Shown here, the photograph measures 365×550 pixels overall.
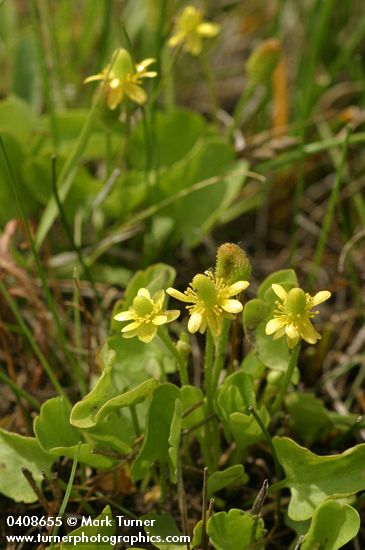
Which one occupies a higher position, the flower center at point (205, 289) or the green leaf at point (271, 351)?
the flower center at point (205, 289)

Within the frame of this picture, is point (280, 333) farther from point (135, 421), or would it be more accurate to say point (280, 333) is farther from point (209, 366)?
point (135, 421)

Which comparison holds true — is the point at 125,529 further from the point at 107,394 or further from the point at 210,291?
the point at 210,291

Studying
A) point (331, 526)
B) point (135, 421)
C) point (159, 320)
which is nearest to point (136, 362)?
point (135, 421)

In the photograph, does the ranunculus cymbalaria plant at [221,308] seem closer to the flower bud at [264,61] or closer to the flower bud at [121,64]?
the flower bud at [121,64]

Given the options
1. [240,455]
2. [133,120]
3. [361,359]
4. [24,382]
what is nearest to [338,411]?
[361,359]

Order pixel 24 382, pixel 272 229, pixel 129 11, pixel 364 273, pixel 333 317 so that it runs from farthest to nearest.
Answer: pixel 129 11 < pixel 272 229 < pixel 364 273 < pixel 333 317 < pixel 24 382

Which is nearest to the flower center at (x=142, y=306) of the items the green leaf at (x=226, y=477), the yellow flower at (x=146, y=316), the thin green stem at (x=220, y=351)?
the yellow flower at (x=146, y=316)
